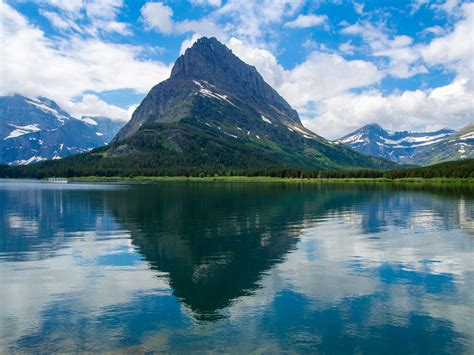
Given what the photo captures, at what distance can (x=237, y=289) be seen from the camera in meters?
37.8

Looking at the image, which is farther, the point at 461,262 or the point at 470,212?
the point at 470,212

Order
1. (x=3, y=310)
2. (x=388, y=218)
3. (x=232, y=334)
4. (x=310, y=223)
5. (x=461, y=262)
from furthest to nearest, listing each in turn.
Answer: (x=388, y=218), (x=310, y=223), (x=461, y=262), (x=3, y=310), (x=232, y=334)

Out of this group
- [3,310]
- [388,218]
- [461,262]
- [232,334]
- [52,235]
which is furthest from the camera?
[388,218]

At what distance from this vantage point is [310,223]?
8219cm

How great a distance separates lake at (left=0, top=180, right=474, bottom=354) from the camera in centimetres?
2694

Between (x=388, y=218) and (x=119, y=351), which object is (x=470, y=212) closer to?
(x=388, y=218)

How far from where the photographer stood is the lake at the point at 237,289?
26.9m

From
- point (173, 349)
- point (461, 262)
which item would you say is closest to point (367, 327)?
point (173, 349)

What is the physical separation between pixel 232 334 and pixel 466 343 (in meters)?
15.0

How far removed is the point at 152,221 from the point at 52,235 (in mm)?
20333

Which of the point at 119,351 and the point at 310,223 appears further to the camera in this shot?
the point at 310,223

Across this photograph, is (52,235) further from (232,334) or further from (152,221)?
(232,334)

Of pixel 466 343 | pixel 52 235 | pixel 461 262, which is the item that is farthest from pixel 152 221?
pixel 466 343

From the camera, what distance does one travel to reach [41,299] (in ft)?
115
